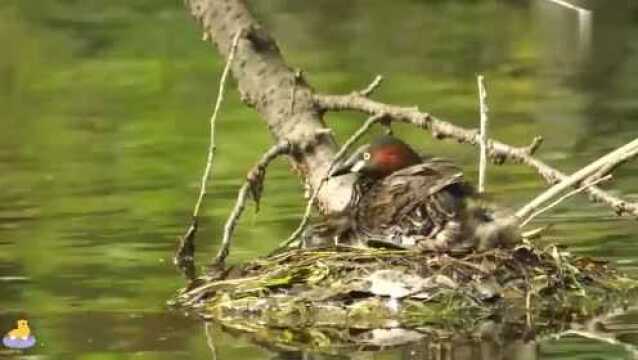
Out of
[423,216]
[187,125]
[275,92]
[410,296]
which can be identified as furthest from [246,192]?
[187,125]

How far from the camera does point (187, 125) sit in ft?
62.7

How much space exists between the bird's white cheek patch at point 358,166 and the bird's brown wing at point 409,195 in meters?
0.18

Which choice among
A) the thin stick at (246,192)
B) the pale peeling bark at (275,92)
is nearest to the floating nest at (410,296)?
the thin stick at (246,192)

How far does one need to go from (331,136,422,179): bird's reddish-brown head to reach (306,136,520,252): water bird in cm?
4

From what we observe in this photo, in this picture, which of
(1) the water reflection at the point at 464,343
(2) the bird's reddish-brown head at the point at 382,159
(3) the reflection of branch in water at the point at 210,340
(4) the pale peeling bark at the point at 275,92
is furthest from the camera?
(4) the pale peeling bark at the point at 275,92

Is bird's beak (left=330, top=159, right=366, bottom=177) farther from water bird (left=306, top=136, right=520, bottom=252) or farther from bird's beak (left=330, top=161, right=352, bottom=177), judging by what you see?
water bird (left=306, top=136, right=520, bottom=252)

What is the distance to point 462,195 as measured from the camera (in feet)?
34.9

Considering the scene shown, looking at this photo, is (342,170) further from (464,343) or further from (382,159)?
(464,343)

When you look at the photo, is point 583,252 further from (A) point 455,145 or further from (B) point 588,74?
(B) point 588,74

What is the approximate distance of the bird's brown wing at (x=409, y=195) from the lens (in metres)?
10.6

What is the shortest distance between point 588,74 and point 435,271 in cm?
1148

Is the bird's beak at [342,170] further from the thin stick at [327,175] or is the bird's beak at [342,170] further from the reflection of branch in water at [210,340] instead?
the reflection of branch in water at [210,340]

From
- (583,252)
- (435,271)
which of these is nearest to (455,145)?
(583,252)

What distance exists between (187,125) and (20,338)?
9083mm
